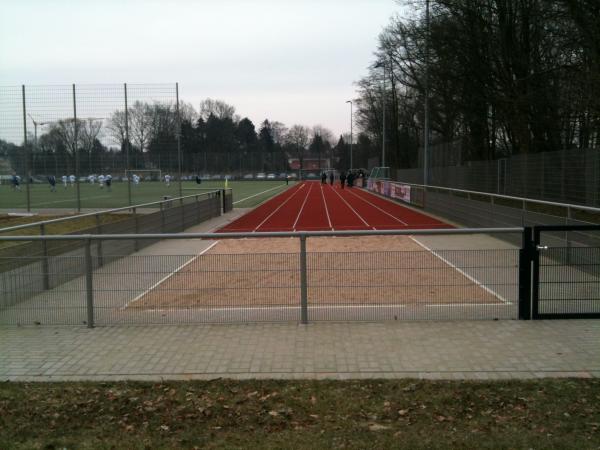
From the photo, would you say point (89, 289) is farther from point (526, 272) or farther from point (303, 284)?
point (526, 272)

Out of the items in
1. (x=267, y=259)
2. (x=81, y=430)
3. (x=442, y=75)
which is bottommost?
(x=81, y=430)

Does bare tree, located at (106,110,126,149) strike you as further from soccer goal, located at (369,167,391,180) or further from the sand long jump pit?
soccer goal, located at (369,167,391,180)

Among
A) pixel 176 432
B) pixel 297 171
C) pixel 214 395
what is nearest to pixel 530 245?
pixel 214 395

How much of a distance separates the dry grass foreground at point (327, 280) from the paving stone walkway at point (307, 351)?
1.16 ft

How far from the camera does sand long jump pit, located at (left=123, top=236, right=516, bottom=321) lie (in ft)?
22.1

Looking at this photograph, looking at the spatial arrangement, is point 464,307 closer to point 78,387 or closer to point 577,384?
point 577,384

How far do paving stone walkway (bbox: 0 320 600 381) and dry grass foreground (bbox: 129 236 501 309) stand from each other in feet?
1.16

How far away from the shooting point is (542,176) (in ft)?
60.4

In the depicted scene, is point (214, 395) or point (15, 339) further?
point (15, 339)

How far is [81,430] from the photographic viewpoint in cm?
406

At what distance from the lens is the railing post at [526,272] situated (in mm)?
6605

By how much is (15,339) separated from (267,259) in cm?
306

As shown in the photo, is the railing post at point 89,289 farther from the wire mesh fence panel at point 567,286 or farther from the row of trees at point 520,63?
the row of trees at point 520,63

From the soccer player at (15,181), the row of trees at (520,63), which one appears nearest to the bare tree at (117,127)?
the soccer player at (15,181)
